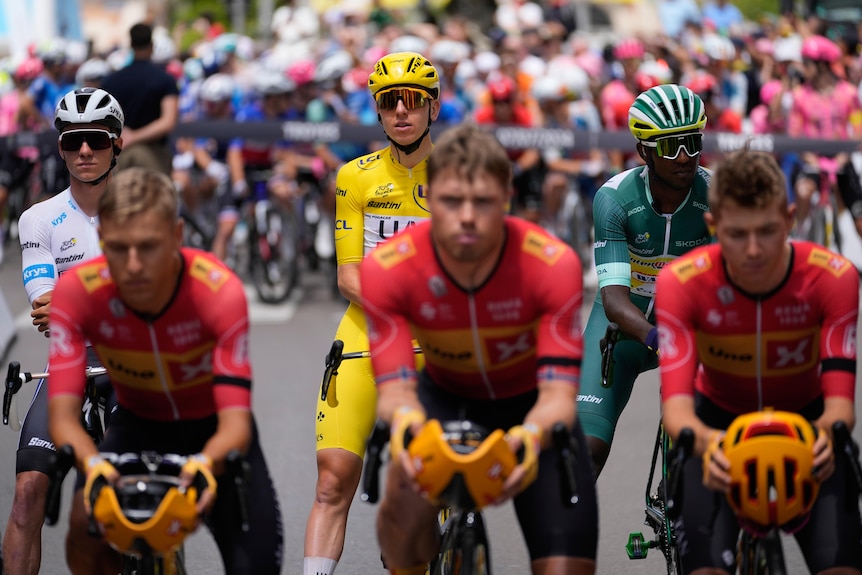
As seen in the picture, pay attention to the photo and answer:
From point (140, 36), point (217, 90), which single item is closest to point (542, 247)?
point (140, 36)

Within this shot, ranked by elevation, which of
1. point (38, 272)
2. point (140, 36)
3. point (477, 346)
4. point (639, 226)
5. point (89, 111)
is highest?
point (140, 36)

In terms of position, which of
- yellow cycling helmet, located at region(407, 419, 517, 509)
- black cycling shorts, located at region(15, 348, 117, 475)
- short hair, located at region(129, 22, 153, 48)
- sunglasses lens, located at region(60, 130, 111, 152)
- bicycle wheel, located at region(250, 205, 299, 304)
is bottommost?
bicycle wheel, located at region(250, 205, 299, 304)

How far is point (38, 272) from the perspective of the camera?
254 inches

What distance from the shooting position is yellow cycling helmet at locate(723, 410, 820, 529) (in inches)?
177

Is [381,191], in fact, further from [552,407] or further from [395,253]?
[552,407]

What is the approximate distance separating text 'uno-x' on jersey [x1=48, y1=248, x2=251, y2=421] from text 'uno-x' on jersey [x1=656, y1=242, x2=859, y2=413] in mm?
1411

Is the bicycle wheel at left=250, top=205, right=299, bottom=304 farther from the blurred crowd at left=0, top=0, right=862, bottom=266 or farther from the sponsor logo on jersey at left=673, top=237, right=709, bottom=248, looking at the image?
→ the sponsor logo on jersey at left=673, top=237, right=709, bottom=248

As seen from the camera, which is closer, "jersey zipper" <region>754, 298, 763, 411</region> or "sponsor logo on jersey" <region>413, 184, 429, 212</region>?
"jersey zipper" <region>754, 298, 763, 411</region>

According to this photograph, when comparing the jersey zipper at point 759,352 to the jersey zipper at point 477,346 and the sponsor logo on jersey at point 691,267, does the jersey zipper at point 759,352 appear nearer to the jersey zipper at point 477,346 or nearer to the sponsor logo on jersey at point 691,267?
the sponsor logo on jersey at point 691,267

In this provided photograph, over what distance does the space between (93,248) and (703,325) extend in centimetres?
291

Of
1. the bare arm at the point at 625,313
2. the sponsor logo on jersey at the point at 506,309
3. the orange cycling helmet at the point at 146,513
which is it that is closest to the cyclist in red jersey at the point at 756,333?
the sponsor logo on jersey at the point at 506,309

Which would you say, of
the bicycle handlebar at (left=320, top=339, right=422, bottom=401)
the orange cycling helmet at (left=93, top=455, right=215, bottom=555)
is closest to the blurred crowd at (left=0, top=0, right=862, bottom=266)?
the bicycle handlebar at (left=320, top=339, right=422, bottom=401)

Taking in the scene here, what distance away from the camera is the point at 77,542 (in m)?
4.98

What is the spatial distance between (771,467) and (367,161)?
306 cm
